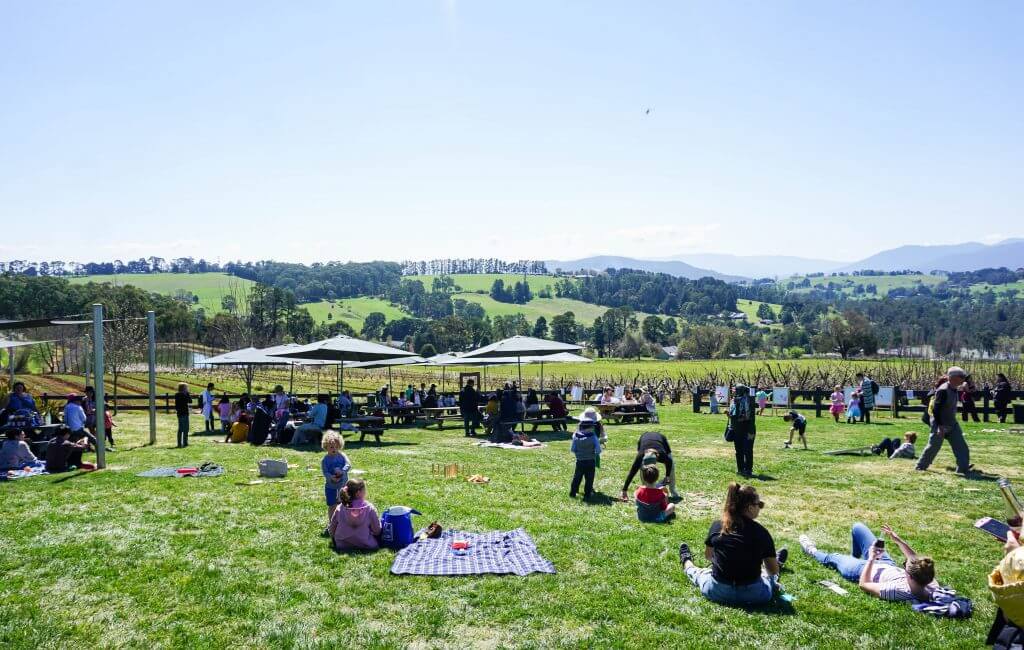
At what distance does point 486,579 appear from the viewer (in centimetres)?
659

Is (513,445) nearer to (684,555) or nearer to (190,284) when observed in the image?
(684,555)

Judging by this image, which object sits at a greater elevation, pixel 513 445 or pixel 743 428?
pixel 743 428

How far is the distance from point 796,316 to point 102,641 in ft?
607

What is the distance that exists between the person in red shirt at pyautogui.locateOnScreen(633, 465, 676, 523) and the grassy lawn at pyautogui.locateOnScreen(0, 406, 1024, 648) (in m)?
0.27

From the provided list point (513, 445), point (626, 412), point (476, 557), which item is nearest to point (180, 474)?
point (476, 557)

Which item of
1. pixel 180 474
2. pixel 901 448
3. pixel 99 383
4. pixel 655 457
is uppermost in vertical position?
pixel 99 383

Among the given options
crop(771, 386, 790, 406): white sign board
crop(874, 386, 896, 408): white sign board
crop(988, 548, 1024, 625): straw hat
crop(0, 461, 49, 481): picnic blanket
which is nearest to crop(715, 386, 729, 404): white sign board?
crop(771, 386, 790, 406): white sign board

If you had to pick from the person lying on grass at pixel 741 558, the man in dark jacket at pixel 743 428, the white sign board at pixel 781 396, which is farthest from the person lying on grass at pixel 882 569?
the white sign board at pixel 781 396

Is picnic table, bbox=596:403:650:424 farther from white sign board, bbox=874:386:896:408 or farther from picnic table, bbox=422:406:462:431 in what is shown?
white sign board, bbox=874:386:896:408

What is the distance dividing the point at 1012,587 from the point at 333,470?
6.73m

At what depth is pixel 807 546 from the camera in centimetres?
746

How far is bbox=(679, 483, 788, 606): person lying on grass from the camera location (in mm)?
5977

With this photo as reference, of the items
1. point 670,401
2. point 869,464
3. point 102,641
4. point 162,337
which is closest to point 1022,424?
point 869,464

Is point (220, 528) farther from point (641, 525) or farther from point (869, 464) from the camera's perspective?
point (869, 464)
